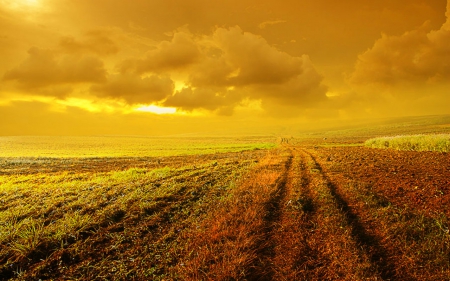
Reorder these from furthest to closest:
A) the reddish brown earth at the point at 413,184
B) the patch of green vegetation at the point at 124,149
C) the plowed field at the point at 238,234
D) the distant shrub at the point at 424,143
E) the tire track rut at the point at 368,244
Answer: the patch of green vegetation at the point at 124,149
the distant shrub at the point at 424,143
the reddish brown earth at the point at 413,184
the plowed field at the point at 238,234
the tire track rut at the point at 368,244

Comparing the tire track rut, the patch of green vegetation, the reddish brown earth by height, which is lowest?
the tire track rut

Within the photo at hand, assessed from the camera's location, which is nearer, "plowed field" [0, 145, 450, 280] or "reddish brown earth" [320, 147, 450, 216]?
"plowed field" [0, 145, 450, 280]

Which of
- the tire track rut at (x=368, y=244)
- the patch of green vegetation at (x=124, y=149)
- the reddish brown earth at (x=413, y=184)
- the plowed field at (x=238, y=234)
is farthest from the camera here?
the patch of green vegetation at (x=124, y=149)

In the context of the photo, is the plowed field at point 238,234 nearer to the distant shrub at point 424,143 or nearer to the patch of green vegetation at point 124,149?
the distant shrub at point 424,143

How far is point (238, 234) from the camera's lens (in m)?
6.76

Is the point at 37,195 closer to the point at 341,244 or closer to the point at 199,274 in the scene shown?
the point at 199,274

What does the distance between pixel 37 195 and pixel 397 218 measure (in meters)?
17.8

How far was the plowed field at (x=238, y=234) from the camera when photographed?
16.9 feet

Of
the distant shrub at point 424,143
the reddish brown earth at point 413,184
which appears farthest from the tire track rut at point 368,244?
the distant shrub at point 424,143

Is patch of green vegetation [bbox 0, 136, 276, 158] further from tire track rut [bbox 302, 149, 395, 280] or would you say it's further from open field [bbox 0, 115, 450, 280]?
tire track rut [bbox 302, 149, 395, 280]

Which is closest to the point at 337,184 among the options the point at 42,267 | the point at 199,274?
the point at 199,274

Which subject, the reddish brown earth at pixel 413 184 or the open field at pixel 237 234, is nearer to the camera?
Result: the open field at pixel 237 234

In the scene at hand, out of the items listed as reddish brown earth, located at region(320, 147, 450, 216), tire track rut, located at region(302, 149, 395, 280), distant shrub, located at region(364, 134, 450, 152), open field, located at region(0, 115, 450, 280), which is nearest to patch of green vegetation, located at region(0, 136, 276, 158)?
distant shrub, located at region(364, 134, 450, 152)

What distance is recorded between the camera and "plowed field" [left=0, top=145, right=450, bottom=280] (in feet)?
16.9
